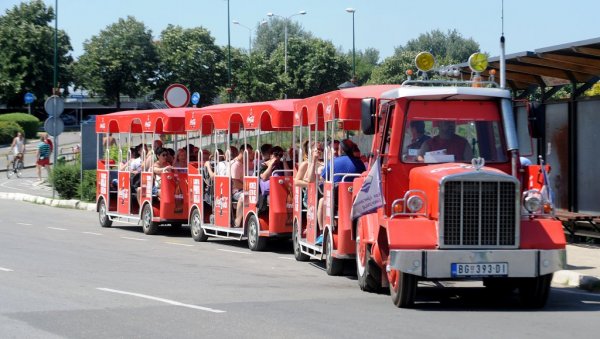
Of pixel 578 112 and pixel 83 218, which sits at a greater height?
pixel 578 112

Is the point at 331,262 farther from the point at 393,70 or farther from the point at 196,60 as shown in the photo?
the point at 393,70

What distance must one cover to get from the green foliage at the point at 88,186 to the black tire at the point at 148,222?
925cm

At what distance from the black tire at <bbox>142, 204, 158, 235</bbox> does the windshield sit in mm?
12302

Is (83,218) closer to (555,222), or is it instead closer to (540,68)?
(540,68)

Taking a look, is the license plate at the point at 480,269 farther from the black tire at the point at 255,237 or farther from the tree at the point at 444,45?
the tree at the point at 444,45

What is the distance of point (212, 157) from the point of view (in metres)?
23.2

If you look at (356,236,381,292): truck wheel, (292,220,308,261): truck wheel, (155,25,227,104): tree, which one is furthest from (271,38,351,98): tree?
(356,236,381,292): truck wheel

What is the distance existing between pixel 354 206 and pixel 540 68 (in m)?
8.93

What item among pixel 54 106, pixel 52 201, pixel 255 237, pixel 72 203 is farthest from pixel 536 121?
pixel 54 106

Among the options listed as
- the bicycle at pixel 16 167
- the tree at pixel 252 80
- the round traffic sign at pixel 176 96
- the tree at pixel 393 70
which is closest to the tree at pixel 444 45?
the tree at pixel 393 70

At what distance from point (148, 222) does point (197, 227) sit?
2129 millimetres

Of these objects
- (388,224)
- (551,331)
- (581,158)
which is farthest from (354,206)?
(581,158)

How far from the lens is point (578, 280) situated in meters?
14.8

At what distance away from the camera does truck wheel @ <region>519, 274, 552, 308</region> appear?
481 inches
